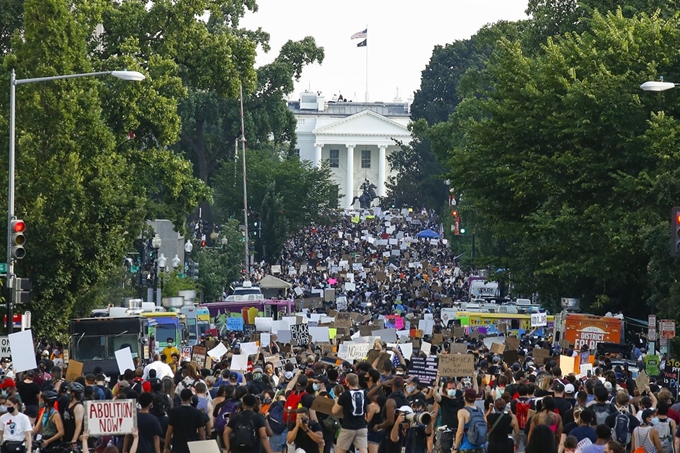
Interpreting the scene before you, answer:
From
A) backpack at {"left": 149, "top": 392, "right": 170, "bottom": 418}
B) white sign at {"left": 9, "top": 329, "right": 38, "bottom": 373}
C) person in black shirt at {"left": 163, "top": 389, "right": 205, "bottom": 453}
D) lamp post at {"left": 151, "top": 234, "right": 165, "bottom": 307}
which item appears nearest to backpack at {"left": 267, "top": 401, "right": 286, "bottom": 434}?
backpack at {"left": 149, "top": 392, "right": 170, "bottom": 418}

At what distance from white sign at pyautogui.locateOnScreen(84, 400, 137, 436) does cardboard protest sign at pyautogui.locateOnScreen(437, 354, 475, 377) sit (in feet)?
19.4

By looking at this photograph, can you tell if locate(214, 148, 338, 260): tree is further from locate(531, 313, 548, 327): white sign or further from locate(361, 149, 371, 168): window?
locate(361, 149, 371, 168): window

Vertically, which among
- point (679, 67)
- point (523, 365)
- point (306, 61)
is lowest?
point (523, 365)

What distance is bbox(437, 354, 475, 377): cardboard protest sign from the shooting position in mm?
21047

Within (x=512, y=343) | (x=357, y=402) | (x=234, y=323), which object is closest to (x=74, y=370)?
(x=357, y=402)

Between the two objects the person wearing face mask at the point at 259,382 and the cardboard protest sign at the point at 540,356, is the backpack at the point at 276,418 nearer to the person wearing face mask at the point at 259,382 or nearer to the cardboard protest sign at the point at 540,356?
→ the person wearing face mask at the point at 259,382

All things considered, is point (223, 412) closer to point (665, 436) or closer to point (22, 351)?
point (22, 351)

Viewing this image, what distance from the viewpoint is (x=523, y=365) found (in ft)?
92.7

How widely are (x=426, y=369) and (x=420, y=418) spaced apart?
353 centimetres

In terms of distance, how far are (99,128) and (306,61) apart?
36491mm

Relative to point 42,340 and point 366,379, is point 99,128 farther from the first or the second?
point 366,379

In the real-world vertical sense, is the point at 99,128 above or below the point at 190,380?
above

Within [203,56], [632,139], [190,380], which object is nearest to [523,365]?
[190,380]

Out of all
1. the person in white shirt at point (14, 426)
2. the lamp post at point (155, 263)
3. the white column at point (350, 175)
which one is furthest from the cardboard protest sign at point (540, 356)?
the white column at point (350, 175)
